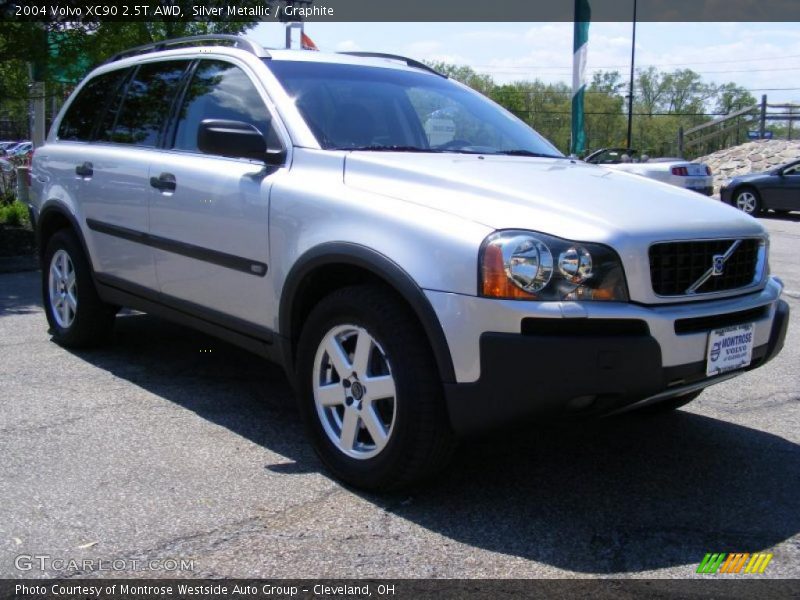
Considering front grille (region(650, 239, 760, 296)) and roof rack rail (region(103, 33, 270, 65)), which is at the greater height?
roof rack rail (region(103, 33, 270, 65))

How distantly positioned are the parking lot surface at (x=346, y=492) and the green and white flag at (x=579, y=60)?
1480cm

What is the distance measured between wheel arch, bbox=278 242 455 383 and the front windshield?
23.9 inches

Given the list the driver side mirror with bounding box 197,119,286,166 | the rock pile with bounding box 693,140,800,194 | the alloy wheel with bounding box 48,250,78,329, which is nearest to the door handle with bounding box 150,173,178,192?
the driver side mirror with bounding box 197,119,286,166

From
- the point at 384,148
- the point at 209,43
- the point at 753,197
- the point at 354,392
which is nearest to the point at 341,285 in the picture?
the point at 354,392

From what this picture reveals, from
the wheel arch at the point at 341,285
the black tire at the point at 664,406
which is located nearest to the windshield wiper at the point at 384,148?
the wheel arch at the point at 341,285

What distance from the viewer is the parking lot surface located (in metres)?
3.00

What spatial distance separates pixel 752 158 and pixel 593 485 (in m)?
29.7

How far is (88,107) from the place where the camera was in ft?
19.0

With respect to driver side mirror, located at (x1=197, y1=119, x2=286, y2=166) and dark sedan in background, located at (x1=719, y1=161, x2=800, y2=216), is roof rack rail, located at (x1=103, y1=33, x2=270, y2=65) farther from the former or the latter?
dark sedan in background, located at (x1=719, y1=161, x2=800, y2=216)

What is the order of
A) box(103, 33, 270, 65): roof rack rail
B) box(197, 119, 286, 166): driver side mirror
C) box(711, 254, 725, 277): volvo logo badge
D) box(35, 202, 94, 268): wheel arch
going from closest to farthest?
box(711, 254, 725, 277): volvo logo badge < box(197, 119, 286, 166): driver side mirror < box(103, 33, 270, 65): roof rack rail < box(35, 202, 94, 268): wheel arch

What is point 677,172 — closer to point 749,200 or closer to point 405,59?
point 749,200

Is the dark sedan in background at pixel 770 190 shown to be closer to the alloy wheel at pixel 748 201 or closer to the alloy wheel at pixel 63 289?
the alloy wheel at pixel 748 201

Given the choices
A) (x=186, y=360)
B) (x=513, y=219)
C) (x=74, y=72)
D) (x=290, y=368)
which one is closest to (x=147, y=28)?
(x=74, y=72)

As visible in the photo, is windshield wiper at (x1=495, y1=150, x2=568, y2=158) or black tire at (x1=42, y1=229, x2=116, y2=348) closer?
windshield wiper at (x1=495, y1=150, x2=568, y2=158)
